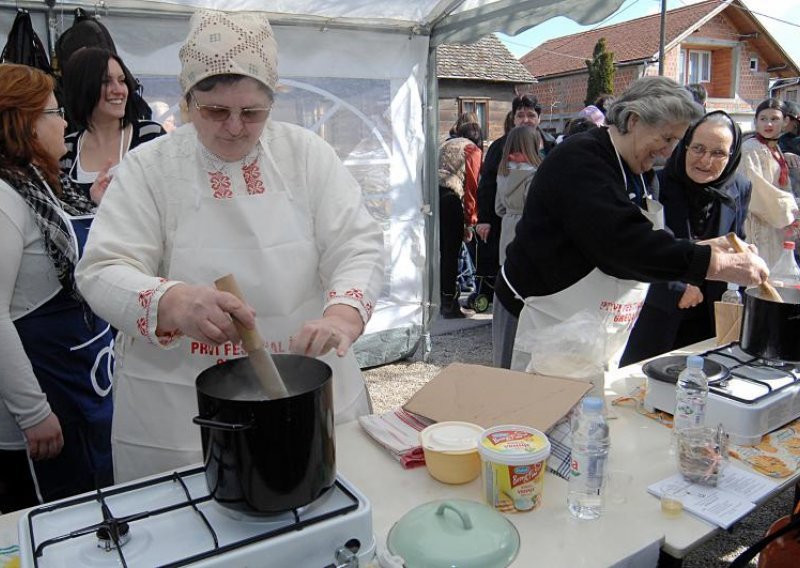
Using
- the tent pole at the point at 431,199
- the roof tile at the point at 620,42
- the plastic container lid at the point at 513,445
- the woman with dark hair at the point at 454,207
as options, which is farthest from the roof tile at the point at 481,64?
the plastic container lid at the point at 513,445

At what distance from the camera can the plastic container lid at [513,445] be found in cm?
117

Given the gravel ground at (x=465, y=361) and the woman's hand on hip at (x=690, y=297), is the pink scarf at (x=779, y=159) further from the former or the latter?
the woman's hand on hip at (x=690, y=297)

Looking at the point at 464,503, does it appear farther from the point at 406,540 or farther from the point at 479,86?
the point at 479,86

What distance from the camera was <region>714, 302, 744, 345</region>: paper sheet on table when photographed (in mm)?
2070

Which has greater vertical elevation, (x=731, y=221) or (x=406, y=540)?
(x=731, y=221)

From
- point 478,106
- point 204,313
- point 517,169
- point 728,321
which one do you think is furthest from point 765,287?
point 478,106

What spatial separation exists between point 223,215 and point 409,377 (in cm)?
312

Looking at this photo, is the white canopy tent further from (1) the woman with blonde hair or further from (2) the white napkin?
(2) the white napkin

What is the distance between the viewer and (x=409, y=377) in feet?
14.5

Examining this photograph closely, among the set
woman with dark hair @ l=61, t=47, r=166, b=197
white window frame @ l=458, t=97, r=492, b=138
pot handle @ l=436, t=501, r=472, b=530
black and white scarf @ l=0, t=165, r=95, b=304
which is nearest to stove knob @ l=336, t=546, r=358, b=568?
pot handle @ l=436, t=501, r=472, b=530

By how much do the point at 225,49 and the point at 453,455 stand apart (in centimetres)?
90

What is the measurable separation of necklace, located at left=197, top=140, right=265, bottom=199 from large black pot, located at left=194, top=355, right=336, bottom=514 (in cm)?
55

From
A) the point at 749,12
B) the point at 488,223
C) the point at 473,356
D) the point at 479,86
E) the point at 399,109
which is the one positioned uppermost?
the point at 749,12

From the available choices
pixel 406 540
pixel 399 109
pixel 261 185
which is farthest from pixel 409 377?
pixel 406 540
